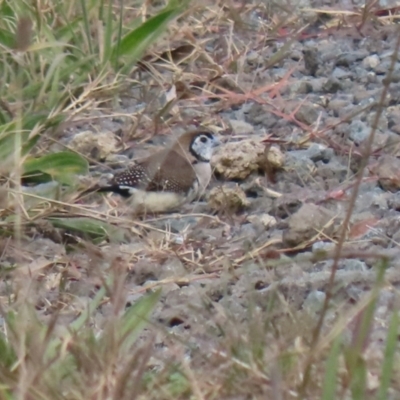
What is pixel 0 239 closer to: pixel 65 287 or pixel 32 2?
pixel 65 287

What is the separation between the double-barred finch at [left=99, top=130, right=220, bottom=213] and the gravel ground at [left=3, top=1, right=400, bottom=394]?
6cm

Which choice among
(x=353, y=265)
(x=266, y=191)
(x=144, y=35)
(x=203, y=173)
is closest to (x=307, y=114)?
(x=203, y=173)

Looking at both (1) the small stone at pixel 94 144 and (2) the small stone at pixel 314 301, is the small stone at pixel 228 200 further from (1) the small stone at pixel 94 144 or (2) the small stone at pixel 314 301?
(2) the small stone at pixel 314 301

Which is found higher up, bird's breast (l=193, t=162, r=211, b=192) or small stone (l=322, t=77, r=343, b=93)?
bird's breast (l=193, t=162, r=211, b=192)

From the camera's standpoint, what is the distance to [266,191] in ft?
14.3

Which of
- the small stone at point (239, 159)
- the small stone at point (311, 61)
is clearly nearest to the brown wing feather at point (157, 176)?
the small stone at point (239, 159)

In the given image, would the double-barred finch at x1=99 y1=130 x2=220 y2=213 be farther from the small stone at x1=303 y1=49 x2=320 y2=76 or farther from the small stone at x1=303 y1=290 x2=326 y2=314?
the small stone at x1=303 y1=290 x2=326 y2=314

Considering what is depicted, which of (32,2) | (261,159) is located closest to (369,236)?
(261,159)

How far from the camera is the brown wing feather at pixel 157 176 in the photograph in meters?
4.46

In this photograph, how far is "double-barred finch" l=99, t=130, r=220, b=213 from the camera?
14.5 feet

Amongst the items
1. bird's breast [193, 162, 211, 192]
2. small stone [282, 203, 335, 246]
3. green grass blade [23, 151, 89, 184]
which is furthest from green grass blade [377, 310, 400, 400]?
bird's breast [193, 162, 211, 192]

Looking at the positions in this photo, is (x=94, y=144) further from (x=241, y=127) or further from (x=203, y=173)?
(x=241, y=127)

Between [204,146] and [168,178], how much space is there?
22 cm

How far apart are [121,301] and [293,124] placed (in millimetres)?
2982
